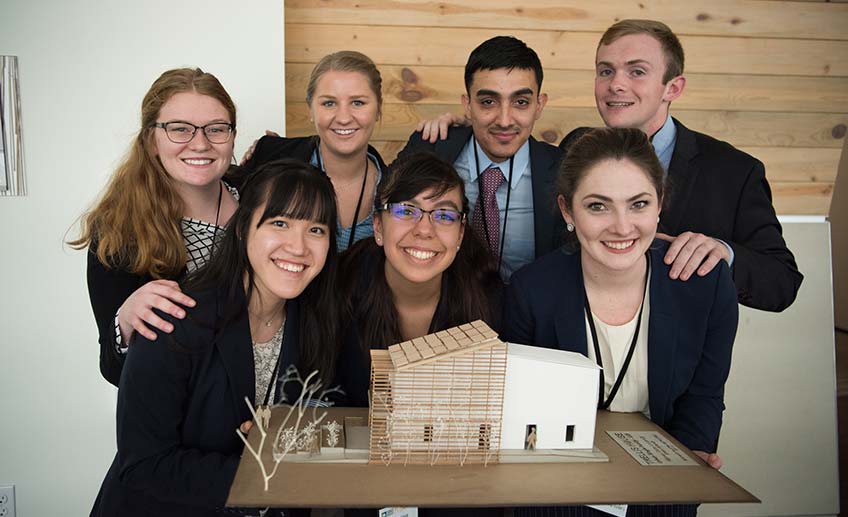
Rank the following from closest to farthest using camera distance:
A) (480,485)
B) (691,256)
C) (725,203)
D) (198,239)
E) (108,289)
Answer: (480,485)
(691,256)
(108,289)
(198,239)
(725,203)

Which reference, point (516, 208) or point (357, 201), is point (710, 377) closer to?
point (516, 208)

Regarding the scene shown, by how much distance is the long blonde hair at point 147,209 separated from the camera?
2.23 meters


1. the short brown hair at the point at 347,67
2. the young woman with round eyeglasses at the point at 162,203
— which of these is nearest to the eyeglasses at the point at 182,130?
the young woman with round eyeglasses at the point at 162,203

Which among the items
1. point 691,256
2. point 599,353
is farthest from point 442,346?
point 691,256

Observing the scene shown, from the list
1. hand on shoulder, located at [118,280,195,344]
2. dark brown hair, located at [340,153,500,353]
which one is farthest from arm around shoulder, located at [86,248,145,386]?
dark brown hair, located at [340,153,500,353]

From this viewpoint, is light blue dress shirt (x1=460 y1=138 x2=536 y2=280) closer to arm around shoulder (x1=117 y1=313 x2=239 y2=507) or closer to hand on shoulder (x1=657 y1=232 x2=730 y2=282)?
hand on shoulder (x1=657 y1=232 x2=730 y2=282)

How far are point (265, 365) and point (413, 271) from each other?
48cm

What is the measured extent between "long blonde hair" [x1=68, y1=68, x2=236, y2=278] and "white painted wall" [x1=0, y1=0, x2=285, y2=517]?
754mm

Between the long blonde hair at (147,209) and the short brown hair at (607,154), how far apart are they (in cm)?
109

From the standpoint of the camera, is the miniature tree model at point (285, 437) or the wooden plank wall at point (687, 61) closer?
the miniature tree model at point (285, 437)

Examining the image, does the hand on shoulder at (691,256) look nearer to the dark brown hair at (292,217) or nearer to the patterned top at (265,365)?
the dark brown hair at (292,217)

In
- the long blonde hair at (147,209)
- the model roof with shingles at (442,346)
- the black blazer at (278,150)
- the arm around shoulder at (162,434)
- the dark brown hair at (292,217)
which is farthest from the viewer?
the black blazer at (278,150)

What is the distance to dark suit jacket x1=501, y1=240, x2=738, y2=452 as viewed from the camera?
201 cm

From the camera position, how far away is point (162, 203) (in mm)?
2318
